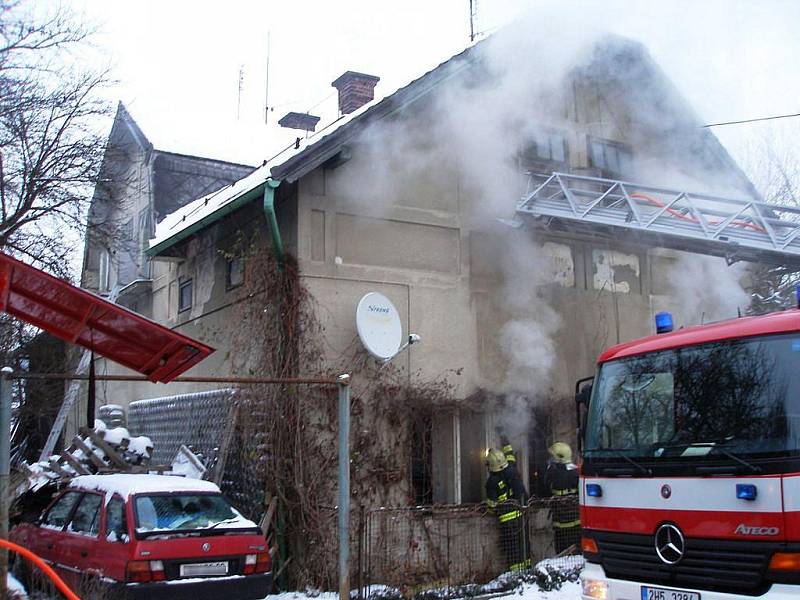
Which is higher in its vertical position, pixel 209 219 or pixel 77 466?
pixel 209 219

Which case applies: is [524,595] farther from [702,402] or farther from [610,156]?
[610,156]

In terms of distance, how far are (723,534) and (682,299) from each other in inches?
364

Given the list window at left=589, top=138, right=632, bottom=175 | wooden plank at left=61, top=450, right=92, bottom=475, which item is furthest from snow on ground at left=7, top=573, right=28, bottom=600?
window at left=589, top=138, right=632, bottom=175

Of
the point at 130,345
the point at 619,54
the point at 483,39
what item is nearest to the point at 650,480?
the point at 130,345

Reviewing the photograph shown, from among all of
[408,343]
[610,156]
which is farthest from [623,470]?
[610,156]

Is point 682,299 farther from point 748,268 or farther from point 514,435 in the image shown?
point 514,435

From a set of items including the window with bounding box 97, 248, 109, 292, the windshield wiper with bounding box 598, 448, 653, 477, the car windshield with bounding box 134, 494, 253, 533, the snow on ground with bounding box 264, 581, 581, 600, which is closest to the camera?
the windshield wiper with bounding box 598, 448, 653, 477

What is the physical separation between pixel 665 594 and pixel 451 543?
5.46m

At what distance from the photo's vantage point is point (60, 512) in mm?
8750

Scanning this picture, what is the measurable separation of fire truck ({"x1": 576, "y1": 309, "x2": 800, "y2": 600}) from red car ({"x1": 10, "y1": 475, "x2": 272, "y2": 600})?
320 centimetres

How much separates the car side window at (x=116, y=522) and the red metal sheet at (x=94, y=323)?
1179 mm

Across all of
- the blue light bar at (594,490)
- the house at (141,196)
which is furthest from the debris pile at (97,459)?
the blue light bar at (594,490)

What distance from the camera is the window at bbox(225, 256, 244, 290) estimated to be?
12.1m

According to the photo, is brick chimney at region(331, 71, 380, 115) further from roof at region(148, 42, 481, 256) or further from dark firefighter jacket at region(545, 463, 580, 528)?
dark firefighter jacket at region(545, 463, 580, 528)
